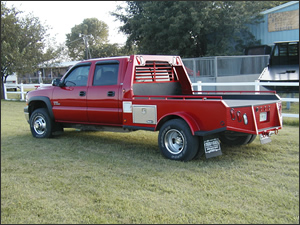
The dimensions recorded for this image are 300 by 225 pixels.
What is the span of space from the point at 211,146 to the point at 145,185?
1659mm

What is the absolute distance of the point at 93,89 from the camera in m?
7.39

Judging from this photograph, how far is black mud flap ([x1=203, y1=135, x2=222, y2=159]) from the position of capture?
5848 mm

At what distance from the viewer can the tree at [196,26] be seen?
78.3 ft

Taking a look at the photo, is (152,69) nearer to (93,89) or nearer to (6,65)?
(93,89)

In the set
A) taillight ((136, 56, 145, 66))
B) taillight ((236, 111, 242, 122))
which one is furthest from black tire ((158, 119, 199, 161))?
taillight ((136, 56, 145, 66))

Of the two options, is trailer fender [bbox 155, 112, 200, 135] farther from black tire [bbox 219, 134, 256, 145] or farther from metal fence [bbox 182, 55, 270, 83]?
metal fence [bbox 182, 55, 270, 83]

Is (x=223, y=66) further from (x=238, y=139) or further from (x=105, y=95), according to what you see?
(x=105, y=95)

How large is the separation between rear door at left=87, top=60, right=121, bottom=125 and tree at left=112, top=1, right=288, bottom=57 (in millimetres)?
17096

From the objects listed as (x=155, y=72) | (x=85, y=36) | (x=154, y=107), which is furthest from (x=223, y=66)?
(x=85, y=36)

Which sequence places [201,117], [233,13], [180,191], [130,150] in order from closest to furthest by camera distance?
1. [180,191]
2. [201,117]
3. [130,150]
4. [233,13]

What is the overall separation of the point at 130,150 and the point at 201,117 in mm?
1911

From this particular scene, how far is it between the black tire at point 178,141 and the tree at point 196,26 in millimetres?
18409

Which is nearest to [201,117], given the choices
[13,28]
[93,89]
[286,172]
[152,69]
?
[286,172]

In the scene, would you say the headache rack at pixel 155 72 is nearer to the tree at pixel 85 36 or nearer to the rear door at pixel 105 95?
the rear door at pixel 105 95
